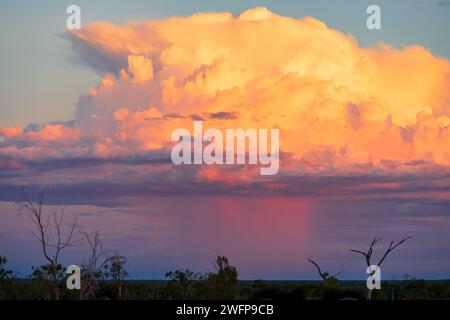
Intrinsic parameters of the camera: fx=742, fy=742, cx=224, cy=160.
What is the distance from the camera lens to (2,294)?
52.6 meters

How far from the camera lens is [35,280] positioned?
51.9 metres

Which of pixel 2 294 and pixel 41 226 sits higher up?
pixel 41 226

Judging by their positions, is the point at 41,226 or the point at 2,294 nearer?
the point at 41,226

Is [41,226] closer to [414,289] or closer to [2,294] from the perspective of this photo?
[2,294]
